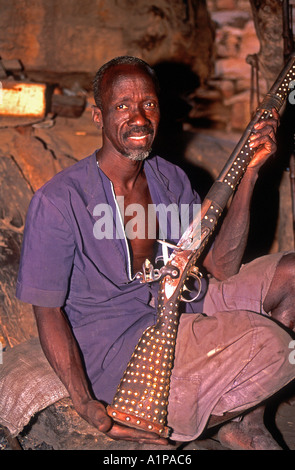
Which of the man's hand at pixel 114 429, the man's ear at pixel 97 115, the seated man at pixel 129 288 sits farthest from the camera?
the man's ear at pixel 97 115

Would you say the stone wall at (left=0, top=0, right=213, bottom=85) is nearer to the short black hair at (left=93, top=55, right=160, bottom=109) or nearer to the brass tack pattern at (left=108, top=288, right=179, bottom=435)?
the short black hair at (left=93, top=55, right=160, bottom=109)

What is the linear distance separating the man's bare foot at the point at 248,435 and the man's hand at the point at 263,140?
129 cm

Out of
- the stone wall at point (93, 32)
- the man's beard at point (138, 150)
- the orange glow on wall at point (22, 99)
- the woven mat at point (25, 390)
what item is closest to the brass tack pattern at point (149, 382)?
the woven mat at point (25, 390)

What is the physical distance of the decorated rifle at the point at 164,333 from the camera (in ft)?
6.98

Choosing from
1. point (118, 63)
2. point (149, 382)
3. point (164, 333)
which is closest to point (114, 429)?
point (149, 382)

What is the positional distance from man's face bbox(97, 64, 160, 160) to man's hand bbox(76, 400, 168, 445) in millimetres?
1202

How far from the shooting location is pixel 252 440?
2527 millimetres

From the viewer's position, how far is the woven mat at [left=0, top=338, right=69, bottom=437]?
2.54 meters

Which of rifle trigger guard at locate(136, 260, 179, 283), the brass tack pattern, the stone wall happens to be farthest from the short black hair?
the stone wall

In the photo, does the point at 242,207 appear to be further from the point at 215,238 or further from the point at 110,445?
the point at 110,445

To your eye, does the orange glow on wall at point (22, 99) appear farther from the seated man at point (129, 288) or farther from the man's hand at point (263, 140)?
the man's hand at point (263, 140)

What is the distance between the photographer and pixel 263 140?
8.27 ft

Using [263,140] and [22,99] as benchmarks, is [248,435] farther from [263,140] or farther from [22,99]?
[22,99]

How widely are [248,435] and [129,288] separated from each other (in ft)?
3.16
